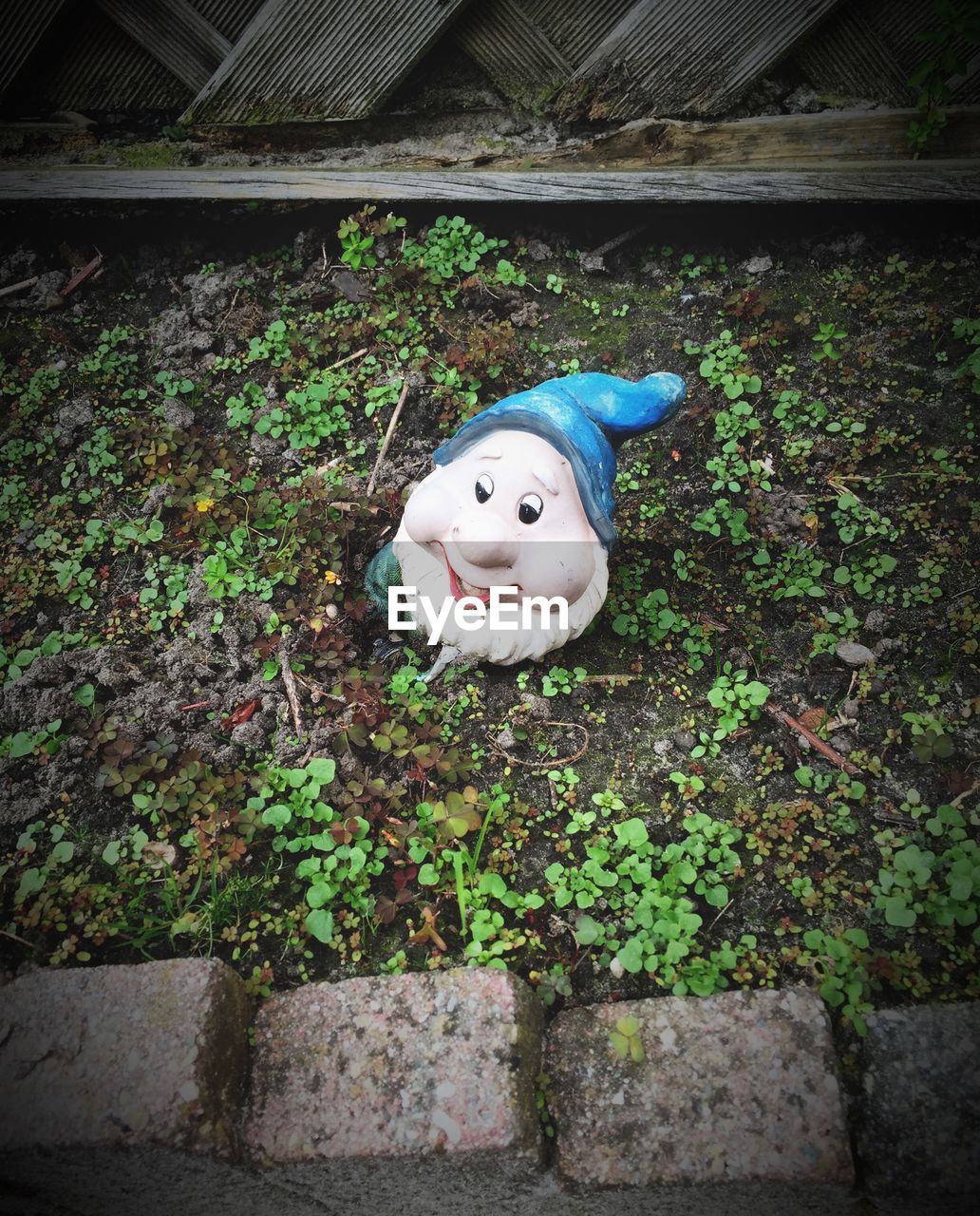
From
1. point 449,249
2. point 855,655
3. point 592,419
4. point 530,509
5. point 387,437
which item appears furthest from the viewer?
point 449,249

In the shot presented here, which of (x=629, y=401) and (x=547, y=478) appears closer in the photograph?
(x=547, y=478)

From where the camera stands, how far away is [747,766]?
7.30 feet

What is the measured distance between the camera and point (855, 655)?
7.75 ft

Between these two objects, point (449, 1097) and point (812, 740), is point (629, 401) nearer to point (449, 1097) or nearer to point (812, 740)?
point (812, 740)

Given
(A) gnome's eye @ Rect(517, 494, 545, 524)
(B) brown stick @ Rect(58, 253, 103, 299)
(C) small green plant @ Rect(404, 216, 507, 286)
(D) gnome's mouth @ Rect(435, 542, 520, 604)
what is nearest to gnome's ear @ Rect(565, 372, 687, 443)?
(A) gnome's eye @ Rect(517, 494, 545, 524)

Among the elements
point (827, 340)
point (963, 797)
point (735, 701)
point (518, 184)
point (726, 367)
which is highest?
point (518, 184)

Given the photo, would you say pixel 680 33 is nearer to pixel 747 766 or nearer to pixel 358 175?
pixel 358 175

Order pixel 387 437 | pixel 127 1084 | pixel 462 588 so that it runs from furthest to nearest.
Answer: pixel 387 437
pixel 462 588
pixel 127 1084

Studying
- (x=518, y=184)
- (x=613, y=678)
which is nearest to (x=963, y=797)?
(x=613, y=678)

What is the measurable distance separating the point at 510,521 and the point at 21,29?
9.20 feet

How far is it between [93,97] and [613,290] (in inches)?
84.5

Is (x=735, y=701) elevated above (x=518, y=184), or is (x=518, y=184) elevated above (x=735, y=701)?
(x=518, y=184)

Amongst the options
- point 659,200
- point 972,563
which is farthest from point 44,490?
point 972,563

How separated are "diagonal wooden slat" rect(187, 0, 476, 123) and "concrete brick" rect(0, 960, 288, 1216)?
9.60ft
